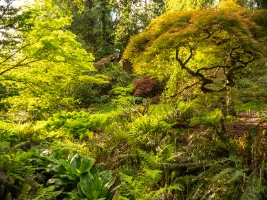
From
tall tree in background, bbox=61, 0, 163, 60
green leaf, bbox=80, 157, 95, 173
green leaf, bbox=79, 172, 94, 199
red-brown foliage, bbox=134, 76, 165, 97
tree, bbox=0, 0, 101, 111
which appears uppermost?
tall tree in background, bbox=61, 0, 163, 60

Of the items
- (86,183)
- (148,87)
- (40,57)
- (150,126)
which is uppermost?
(40,57)

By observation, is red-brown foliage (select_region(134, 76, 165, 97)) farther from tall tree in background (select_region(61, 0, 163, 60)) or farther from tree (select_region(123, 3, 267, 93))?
tree (select_region(123, 3, 267, 93))

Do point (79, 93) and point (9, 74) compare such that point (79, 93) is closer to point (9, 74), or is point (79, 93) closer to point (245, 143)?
point (9, 74)

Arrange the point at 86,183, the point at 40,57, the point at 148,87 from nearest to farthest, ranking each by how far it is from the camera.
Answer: the point at 86,183 < the point at 40,57 < the point at 148,87

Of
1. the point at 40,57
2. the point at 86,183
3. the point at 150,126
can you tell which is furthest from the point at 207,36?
the point at 40,57

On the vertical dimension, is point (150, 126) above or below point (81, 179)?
above

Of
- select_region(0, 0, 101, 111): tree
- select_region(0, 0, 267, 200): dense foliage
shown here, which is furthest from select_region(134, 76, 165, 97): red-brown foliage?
select_region(0, 0, 101, 111): tree

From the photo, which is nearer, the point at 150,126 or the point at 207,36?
the point at 207,36

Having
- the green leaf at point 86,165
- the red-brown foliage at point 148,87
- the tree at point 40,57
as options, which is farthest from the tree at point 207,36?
the red-brown foliage at point 148,87

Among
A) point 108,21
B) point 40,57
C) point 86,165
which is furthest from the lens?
point 108,21

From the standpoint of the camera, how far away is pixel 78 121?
20.1ft

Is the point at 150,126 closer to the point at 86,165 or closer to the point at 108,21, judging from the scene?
the point at 86,165

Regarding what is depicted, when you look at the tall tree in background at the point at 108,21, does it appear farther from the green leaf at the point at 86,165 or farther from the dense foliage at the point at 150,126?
the green leaf at the point at 86,165

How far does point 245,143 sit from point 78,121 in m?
3.76
